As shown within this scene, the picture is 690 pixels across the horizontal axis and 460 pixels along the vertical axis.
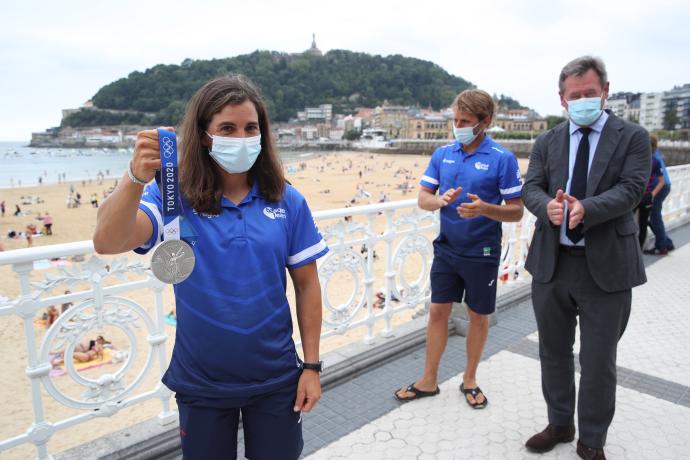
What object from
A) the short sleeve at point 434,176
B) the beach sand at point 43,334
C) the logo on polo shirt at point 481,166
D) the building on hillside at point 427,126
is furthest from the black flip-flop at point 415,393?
the building on hillside at point 427,126

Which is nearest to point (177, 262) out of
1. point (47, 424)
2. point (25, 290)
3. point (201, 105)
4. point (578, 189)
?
point (201, 105)

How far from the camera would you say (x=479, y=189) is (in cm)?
310

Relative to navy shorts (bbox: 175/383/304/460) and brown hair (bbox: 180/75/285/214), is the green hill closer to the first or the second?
brown hair (bbox: 180/75/285/214)

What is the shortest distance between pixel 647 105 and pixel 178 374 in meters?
143

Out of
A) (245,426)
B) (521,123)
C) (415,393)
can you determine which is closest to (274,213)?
(245,426)

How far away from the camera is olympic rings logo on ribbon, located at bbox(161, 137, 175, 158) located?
134 cm

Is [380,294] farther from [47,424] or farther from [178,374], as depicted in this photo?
[178,374]

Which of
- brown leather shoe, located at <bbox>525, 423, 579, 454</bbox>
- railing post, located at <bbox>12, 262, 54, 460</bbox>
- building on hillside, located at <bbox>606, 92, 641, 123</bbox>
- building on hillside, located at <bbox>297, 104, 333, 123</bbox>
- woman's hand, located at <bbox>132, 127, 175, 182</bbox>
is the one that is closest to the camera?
woman's hand, located at <bbox>132, 127, 175, 182</bbox>

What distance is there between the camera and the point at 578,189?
8.18ft

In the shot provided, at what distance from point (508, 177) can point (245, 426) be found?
2.22 m

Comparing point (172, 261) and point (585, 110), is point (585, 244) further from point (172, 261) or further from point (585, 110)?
point (172, 261)

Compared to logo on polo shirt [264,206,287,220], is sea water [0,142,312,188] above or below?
below

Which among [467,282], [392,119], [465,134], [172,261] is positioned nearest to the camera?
[172,261]

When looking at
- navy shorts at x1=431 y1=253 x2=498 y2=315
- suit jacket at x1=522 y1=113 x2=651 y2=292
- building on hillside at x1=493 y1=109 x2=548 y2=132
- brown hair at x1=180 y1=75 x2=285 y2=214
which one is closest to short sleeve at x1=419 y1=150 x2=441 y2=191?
navy shorts at x1=431 y1=253 x2=498 y2=315
